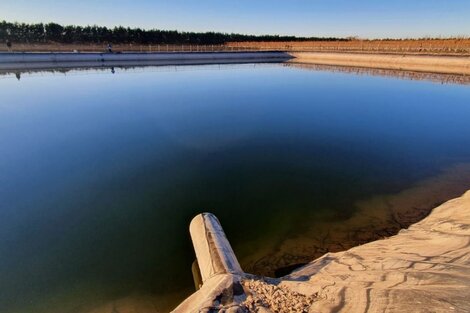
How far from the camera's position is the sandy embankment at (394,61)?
2462 cm

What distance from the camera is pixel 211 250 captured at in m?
4.20

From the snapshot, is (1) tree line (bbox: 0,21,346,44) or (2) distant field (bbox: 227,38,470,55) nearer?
(2) distant field (bbox: 227,38,470,55)

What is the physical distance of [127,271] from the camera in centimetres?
468

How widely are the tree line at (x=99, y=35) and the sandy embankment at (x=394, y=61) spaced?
20.9m

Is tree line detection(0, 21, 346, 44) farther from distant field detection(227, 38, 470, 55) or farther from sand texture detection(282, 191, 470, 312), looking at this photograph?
sand texture detection(282, 191, 470, 312)

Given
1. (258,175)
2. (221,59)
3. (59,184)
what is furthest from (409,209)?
(221,59)

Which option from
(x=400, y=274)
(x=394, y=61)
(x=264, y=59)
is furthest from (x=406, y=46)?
(x=400, y=274)

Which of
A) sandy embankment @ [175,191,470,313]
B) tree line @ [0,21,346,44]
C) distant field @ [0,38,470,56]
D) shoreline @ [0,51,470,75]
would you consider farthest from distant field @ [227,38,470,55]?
sandy embankment @ [175,191,470,313]

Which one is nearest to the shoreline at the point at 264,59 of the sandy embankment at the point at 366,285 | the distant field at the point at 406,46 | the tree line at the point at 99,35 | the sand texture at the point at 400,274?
the distant field at the point at 406,46

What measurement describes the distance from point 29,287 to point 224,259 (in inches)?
114

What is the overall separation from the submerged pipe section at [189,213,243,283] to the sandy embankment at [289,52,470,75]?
2714 centimetres

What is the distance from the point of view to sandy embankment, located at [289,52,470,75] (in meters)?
24.6

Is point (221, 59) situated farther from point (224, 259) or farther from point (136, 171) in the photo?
point (224, 259)

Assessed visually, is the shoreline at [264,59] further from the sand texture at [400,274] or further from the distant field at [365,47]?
the sand texture at [400,274]
